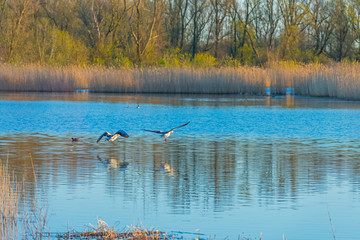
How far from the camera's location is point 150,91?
31094 millimetres

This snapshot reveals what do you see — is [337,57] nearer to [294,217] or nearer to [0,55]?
[0,55]

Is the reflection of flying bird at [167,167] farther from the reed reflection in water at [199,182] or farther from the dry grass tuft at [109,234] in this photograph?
the dry grass tuft at [109,234]

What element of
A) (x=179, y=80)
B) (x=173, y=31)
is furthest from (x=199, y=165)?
(x=173, y=31)

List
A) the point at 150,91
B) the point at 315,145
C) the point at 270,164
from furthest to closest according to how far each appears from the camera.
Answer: the point at 150,91 → the point at 315,145 → the point at 270,164

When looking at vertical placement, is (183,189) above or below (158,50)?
below

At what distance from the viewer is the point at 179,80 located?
30641 millimetres

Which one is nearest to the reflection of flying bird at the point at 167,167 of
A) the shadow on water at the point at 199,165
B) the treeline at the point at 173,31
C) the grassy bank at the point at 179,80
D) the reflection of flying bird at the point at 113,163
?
the shadow on water at the point at 199,165

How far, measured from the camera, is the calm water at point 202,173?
5.72 meters

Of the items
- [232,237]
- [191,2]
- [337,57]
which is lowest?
[232,237]

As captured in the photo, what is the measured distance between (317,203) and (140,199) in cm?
176

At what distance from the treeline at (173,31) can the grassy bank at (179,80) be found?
7.86m

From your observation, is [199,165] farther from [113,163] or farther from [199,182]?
[199,182]

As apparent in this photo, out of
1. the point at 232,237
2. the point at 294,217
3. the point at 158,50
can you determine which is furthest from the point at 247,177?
the point at 158,50

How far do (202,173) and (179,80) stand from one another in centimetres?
2243
